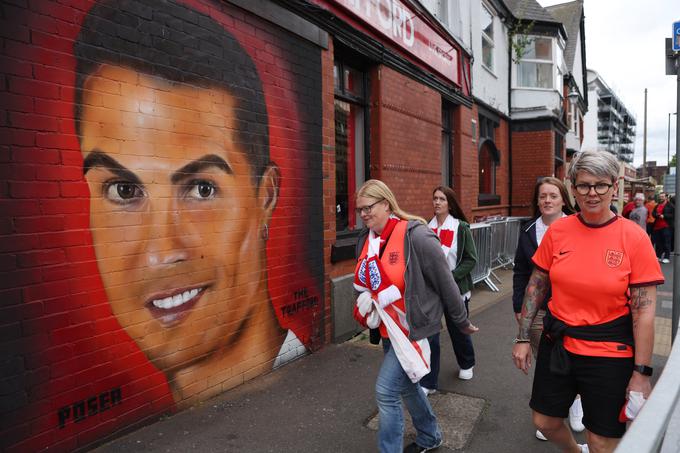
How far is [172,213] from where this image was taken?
359 centimetres

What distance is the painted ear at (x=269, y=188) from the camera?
4469 millimetres

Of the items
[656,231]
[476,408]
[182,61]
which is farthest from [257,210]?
[656,231]

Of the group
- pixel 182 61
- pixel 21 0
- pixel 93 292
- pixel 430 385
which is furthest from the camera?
pixel 430 385

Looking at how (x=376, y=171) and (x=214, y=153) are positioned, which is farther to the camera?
(x=376, y=171)

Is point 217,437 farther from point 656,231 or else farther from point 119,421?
point 656,231

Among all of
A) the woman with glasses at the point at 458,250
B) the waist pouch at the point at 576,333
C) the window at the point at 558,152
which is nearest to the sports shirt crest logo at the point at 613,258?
the waist pouch at the point at 576,333

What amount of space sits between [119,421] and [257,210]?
6.73 ft

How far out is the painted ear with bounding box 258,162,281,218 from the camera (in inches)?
176

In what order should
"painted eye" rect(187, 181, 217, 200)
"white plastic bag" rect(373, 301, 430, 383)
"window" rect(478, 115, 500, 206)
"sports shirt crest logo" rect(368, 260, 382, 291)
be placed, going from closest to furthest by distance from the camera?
"white plastic bag" rect(373, 301, 430, 383) → "sports shirt crest logo" rect(368, 260, 382, 291) → "painted eye" rect(187, 181, 217, 200) → "window" rect(478, 115, 500, 206)

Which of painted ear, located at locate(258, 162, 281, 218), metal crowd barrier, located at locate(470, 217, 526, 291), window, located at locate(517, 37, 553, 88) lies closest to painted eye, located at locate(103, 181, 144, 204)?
painted ear, located at locate(258, 162, 281, 218)

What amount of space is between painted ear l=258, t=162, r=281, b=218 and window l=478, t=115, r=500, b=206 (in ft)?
27.7

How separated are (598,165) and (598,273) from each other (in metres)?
0.50

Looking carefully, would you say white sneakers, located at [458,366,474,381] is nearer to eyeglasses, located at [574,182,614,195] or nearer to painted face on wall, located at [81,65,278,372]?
painted face on wall, located at [81,65,278,372]

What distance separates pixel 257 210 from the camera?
14.5 feet
